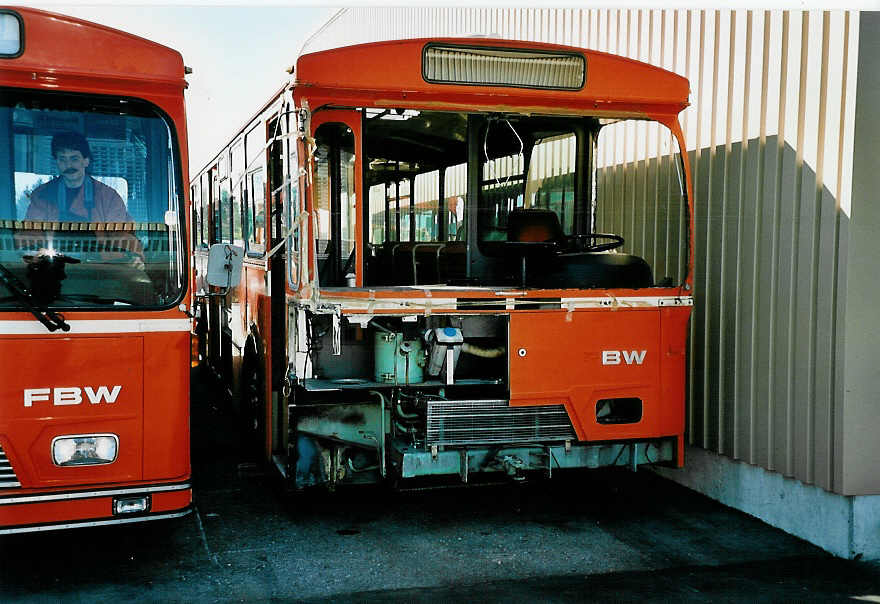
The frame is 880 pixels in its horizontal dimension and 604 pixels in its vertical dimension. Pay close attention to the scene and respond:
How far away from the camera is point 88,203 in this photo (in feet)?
15.3

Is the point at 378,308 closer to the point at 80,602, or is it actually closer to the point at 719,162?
the point at 80,602

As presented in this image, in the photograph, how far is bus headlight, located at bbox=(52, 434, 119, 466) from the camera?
461 cm

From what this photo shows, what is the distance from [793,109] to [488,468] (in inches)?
121

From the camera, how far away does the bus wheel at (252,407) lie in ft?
23.4

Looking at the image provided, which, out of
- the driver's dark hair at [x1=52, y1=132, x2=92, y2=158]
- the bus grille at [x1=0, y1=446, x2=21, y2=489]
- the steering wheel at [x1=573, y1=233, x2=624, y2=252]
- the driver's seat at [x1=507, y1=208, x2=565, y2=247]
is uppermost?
the driver's dark hair at [x1=52, y1=132, x2=92, y2=158]

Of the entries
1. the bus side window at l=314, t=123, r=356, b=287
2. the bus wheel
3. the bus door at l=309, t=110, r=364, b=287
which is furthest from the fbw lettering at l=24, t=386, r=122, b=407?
the bus wheel

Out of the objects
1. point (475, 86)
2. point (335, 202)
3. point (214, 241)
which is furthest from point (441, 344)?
point (214, 241)

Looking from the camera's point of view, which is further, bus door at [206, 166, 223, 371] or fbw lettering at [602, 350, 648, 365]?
bus door at [206, 166, 223, 371]

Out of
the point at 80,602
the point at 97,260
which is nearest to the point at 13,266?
the point at 97,260

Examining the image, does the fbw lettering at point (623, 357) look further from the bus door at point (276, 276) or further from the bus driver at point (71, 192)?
the bus driver at point (71, 192)

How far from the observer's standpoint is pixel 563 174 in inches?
267

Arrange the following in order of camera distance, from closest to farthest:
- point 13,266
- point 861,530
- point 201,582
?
point 13,266 < point 201,582 < point 861,530

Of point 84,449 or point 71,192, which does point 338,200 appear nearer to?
point 71,192

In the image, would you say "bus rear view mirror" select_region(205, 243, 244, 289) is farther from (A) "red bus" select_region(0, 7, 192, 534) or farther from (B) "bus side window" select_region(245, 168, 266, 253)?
(B) "bus side window" select_region(245, 168, 266, 253)
